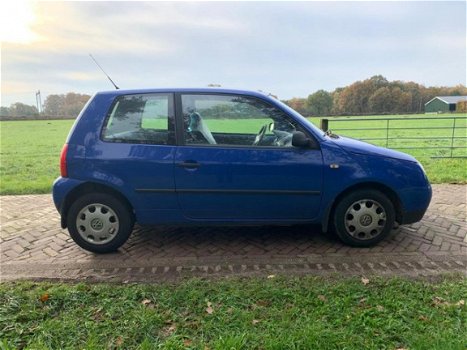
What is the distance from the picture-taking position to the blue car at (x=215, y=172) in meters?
3.74

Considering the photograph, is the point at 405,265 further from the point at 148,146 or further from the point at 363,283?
the point at 148,146

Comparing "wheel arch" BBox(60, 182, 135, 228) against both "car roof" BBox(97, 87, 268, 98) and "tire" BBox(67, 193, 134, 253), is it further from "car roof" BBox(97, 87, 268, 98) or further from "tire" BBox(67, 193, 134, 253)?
"car roof" BBox(97, 87, 268, 98)

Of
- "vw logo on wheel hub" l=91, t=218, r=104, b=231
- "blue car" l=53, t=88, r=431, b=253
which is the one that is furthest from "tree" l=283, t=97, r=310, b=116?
"vw logo on wheel hub" l=91, t=218, r=104, b=231

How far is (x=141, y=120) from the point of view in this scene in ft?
12.5

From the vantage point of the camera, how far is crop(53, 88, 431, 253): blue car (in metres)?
3.74

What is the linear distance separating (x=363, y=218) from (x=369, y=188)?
339 mm

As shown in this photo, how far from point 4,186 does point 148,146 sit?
18.3 ft

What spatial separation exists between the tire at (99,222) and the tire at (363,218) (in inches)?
92.0

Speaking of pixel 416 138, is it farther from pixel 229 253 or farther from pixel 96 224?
pixel 96 224

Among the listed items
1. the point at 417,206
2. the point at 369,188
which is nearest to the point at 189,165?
the point at 369,188

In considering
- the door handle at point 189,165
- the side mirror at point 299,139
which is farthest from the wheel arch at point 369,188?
the door handle at point 189,165

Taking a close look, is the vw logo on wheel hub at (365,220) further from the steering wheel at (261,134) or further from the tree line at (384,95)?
the tree line at (384,95)

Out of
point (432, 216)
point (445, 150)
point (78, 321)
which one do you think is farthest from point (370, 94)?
point (78, 321)

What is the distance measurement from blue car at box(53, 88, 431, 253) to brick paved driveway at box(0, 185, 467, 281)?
26cm
